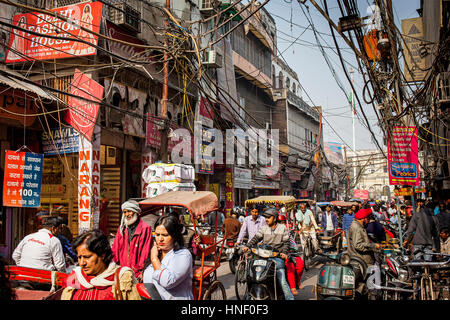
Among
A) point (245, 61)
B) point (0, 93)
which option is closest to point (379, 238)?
point (0, 93)

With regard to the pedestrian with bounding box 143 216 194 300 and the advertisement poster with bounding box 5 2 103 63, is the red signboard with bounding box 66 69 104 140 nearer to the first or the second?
the advertisement poster with bounding box 5 2 103 63

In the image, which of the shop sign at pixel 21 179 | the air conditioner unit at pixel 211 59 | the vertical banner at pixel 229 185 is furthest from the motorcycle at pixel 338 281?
the vertical banner at pixel 229 185

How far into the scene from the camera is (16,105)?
1042cm

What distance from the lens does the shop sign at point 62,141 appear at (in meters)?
12.1

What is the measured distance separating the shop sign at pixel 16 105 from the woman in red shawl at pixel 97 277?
843cm

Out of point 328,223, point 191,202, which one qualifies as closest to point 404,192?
point 328,223

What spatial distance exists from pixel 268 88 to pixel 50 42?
73.2ft

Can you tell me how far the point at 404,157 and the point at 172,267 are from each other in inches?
401

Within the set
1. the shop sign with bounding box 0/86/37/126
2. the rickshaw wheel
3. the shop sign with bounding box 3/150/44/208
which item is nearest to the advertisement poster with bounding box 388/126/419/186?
the rickshaw wheel

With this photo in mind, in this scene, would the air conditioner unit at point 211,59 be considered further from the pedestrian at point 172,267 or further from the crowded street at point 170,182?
the pedestrian at point 172,267

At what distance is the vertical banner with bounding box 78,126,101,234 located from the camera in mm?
11812

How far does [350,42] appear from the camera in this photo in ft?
19.9
